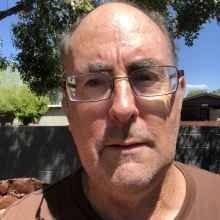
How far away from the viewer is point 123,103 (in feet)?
4.42

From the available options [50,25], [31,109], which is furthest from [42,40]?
[31,109]

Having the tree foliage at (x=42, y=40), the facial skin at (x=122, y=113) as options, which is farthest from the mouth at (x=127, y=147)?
the tree foliage at (x=42, y=40)

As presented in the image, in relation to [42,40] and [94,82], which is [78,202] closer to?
[94,82]

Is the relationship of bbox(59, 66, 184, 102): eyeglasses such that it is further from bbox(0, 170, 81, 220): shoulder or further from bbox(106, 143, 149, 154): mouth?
bbox(0, 170, 81, 220): shoulder

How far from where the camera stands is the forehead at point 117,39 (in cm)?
144

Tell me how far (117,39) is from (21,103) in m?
44.1

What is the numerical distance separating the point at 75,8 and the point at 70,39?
12.8 feet

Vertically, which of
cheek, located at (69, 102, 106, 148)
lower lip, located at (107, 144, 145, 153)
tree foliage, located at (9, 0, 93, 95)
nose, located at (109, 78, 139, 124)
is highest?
tree foliage, located at (9, 0, 93, 95)

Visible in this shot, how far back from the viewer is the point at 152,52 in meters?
1.47

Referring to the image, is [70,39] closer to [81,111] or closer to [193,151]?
[81,111]

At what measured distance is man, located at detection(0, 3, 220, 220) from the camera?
1349mm

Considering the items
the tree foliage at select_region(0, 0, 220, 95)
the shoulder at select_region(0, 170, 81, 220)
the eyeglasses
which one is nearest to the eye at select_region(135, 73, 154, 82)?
the eyeglasses

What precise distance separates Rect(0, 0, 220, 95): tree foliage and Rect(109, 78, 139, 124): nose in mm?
2878

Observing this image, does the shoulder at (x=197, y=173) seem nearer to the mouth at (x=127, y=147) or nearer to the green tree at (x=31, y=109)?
the mouth at (x=127, y=147)
